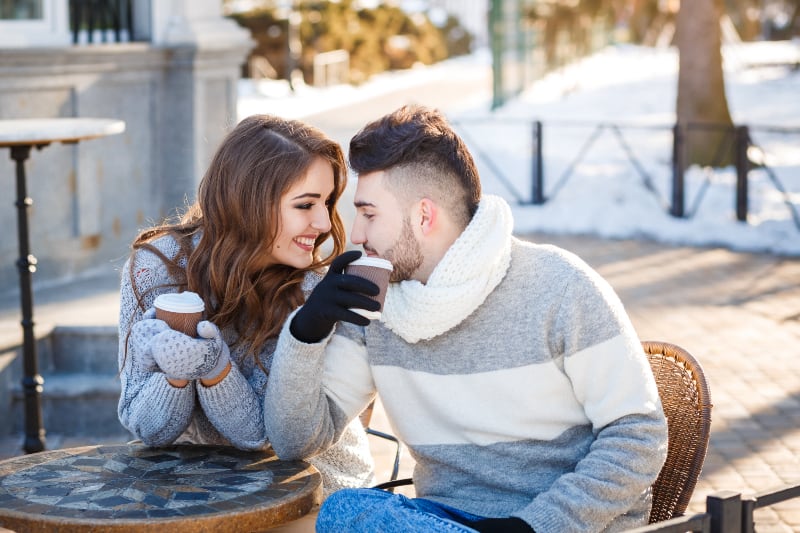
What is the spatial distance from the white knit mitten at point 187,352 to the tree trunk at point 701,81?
11214 millimetres

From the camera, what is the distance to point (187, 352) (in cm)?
276

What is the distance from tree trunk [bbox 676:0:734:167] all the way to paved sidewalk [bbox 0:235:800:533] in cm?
287

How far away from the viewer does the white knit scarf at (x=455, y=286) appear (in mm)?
2779

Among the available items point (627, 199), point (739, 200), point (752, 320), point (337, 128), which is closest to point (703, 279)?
point (752, 320)

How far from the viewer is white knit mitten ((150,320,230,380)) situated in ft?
8.96

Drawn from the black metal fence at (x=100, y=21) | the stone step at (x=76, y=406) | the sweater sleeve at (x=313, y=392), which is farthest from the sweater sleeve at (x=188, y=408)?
the black metal fence at (x=100, y=21)

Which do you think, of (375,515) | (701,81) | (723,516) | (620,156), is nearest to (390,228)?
(375,515)

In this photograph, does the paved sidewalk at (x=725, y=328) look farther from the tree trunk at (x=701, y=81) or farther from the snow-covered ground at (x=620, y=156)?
the tree trunk at (x=701, y=81)

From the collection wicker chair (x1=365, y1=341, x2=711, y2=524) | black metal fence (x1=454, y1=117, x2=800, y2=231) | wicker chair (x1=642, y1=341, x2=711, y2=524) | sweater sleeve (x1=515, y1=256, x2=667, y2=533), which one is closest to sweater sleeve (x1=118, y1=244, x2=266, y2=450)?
wicker chair (x1=365, y1=341, x2=711, y2=524)

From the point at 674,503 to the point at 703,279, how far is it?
6.83 metres

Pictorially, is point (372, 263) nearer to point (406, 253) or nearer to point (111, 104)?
point (406, 253)

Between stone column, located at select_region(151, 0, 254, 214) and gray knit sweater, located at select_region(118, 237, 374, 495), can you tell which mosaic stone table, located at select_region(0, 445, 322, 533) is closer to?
gray knit sweater, located at select_region(118, 237, 374, 495)

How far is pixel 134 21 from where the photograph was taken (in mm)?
8555

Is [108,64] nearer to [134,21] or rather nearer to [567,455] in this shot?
[134,21]
